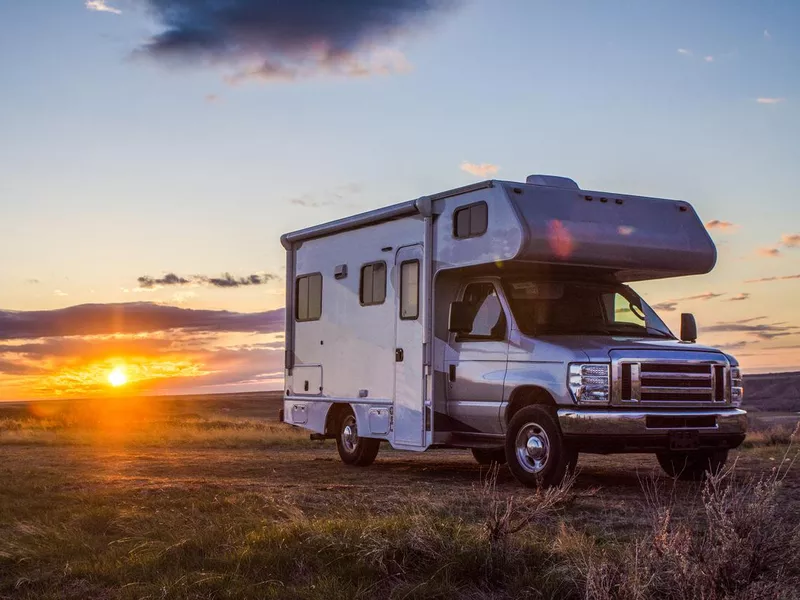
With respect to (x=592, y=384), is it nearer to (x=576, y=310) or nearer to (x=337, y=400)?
(x=576, y=310)

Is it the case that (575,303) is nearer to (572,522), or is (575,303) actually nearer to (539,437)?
(539,437)

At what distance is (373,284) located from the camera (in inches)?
576

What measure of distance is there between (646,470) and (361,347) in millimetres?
4396

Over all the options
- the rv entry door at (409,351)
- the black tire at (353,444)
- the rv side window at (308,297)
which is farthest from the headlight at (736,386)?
the rv side window at (308,297)

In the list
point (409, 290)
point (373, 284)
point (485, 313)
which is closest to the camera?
point (485, 313)

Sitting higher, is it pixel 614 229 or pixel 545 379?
pixel 614 229

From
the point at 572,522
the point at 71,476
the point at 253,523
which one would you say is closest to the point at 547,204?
the point at 572,522

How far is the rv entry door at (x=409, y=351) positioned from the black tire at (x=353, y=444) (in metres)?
1.21

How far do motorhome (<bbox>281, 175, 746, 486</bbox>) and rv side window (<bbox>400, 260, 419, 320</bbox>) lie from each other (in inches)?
1.0

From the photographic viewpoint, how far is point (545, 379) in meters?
11.5

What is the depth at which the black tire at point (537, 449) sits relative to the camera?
1130cm

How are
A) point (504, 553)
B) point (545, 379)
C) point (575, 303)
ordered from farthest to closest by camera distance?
point (575, 303) → point (545, 379) → point (504, 553)

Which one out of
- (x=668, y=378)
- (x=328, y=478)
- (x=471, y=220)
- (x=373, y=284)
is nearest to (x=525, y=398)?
(x=668, y=378)

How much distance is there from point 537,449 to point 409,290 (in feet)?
10.3
